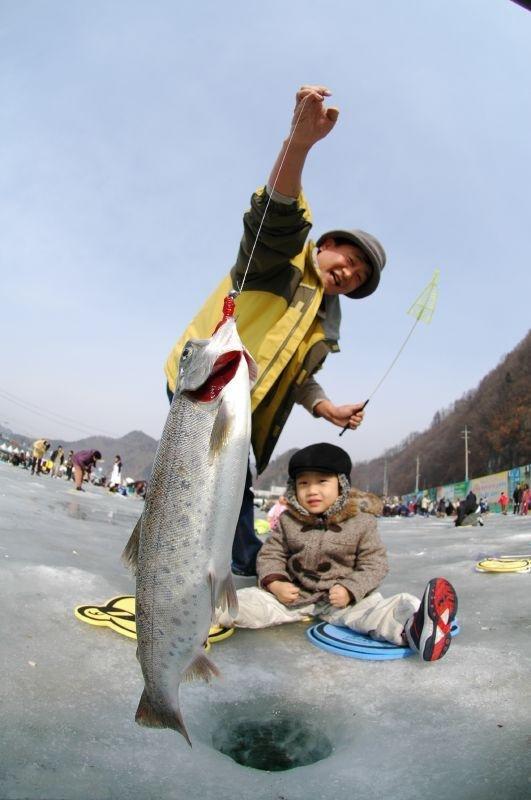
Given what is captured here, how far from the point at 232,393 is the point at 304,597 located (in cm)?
227

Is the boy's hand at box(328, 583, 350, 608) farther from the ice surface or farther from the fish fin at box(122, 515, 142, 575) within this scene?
the fish fin at box(122, 515, 142, 575)

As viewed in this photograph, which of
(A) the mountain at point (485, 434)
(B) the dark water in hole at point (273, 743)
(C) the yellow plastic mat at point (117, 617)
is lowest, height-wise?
(B) the dark water in hole at point (273, 743)

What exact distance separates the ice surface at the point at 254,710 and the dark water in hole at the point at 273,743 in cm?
4

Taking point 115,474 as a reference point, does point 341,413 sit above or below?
above

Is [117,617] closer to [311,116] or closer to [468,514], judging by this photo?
[311,116]

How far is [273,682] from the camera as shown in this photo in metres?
2.41

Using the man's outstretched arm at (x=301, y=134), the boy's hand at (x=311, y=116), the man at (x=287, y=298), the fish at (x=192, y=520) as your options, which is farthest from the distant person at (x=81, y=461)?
the fish at (x=192, y=520)

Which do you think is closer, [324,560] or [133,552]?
[133,552]

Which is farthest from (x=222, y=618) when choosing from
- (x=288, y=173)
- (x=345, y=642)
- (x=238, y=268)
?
(x=288, y=173)

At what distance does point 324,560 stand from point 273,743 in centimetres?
179

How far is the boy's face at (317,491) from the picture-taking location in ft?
12.7

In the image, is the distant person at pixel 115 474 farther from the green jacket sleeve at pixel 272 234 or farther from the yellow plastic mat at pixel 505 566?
the green jacket sleeve at pixel 272 234

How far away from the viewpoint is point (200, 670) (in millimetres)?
1723

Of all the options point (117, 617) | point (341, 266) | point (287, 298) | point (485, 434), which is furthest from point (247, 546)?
point (485, 434)
